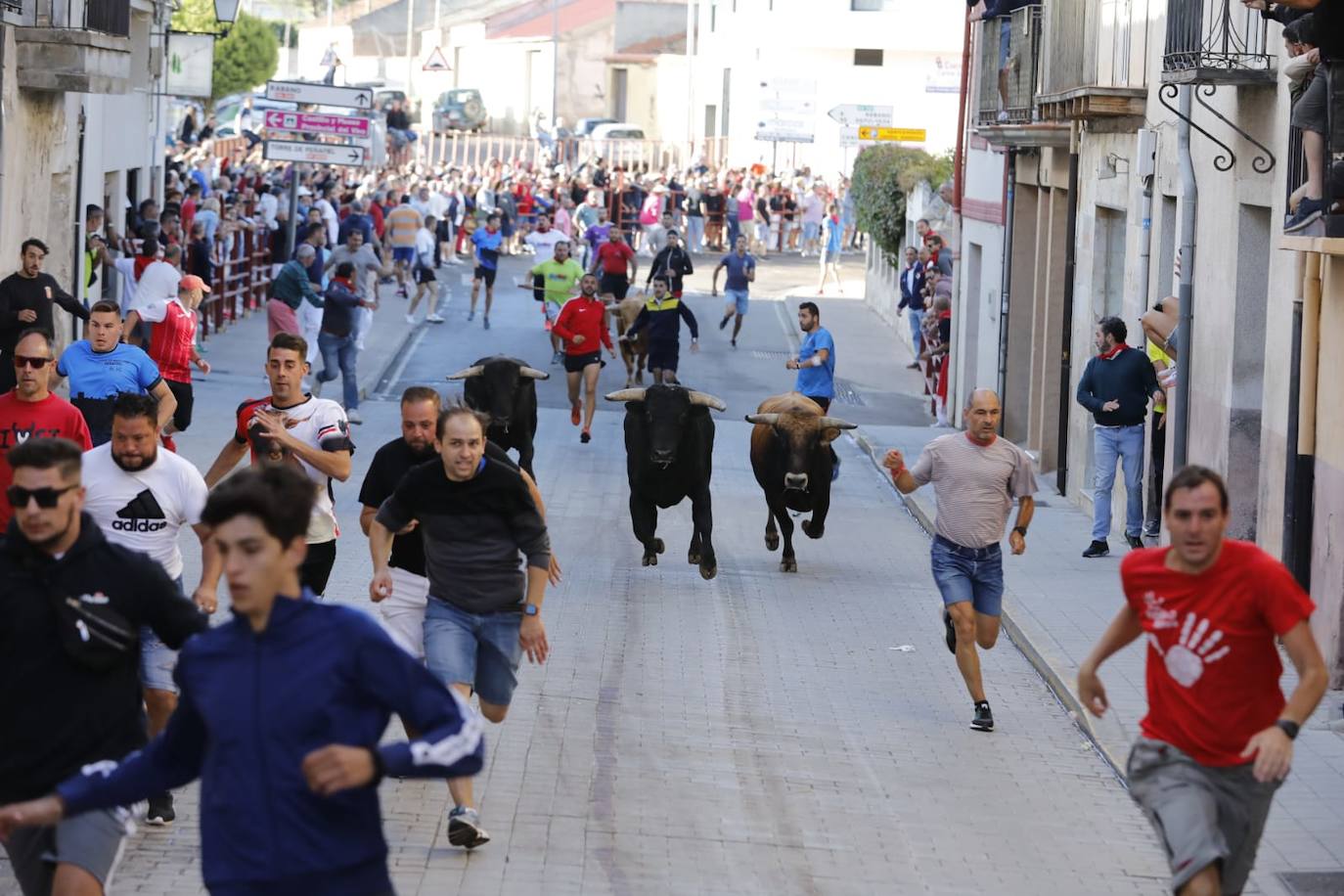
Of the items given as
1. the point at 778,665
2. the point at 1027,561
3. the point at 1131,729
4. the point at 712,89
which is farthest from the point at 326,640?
the point at 712,89

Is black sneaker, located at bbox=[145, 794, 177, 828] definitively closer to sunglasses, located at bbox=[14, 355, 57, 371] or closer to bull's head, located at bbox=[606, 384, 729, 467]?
sunglasses, located at bbox=[14, 355, 57, 371]

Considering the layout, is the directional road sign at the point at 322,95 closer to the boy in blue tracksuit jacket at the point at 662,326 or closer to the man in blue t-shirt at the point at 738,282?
the boy in blue tracksuit jacket at the point at 662,326

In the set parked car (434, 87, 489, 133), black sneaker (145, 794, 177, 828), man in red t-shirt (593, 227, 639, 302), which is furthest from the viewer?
parked car (434, 87, 489, 133)

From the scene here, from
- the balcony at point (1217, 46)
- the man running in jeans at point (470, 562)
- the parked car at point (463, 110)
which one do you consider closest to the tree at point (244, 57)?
the parked car at point (463, 110)

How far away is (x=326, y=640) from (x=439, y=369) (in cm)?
2492

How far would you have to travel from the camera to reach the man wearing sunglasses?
570cm

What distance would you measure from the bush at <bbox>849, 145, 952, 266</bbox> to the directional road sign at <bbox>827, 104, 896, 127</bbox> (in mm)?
568

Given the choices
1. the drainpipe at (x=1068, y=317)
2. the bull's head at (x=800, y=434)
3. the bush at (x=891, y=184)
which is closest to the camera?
the bull's head at (x=800, y=434)

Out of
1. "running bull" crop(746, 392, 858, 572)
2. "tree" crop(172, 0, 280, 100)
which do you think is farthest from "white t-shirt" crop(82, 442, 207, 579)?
"tree" crop(172, 0, 280, 100)

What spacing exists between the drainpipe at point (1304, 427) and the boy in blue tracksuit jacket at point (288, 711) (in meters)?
9.04

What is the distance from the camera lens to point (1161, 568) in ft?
21.1

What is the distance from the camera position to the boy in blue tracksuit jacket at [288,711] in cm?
470

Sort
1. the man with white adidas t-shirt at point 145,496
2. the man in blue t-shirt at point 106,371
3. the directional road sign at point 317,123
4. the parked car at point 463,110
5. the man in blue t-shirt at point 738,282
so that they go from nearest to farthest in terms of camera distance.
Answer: the man with white adidas t-shirt at point 145,496
the man in blue t-shirt at point 106,371
the directional road sign at point 317,123
the man in blue t-shirt at point 738,282
the parked car at point 463,110

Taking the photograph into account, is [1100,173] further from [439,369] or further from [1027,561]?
[439,369]
